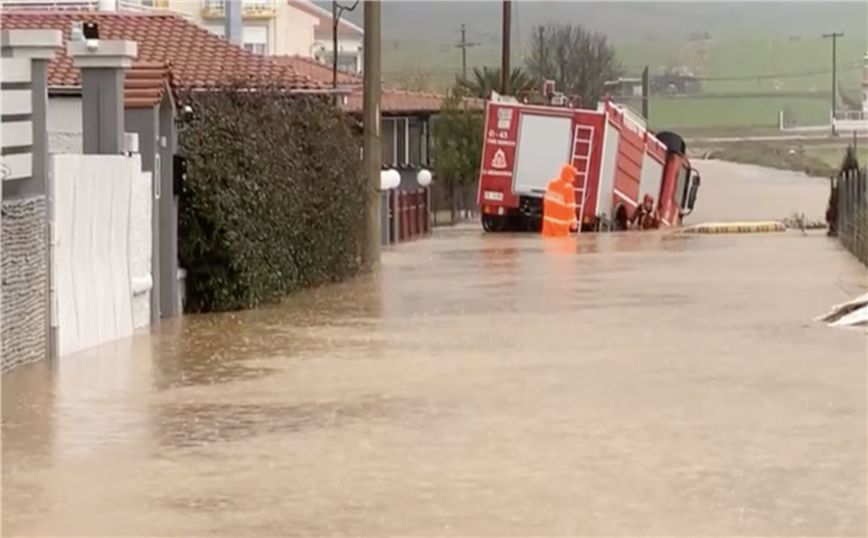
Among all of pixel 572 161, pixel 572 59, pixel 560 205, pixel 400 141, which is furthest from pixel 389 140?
pixel 572 59

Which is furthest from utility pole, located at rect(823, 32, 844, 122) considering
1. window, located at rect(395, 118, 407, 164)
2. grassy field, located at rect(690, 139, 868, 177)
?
window, located at rect(395, 118, 407, 164)

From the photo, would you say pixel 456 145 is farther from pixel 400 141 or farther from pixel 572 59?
pixel 572 59

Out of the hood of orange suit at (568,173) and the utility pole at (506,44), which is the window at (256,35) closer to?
the utility pole at (506,44)

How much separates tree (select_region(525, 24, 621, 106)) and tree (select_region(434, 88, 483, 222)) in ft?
119

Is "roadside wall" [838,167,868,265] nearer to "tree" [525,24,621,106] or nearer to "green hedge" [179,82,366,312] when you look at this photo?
"green hedge" [179,82,366,312]

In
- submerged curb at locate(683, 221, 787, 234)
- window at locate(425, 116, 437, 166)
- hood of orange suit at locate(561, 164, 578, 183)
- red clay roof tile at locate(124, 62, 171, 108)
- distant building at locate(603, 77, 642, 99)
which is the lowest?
submerged curb at locate(683, 221, 787, 234)

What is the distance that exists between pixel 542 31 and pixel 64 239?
8426cm

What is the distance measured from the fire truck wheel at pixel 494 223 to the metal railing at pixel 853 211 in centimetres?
892

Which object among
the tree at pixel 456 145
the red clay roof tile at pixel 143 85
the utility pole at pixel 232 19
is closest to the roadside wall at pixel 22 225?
the red clay roof tile at pixel 143 85

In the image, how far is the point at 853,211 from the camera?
34.8 metres

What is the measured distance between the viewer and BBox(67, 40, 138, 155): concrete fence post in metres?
19.8

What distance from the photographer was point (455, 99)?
59.8m

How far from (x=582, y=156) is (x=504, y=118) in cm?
239

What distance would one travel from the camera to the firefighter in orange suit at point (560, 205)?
42438 millimetres
